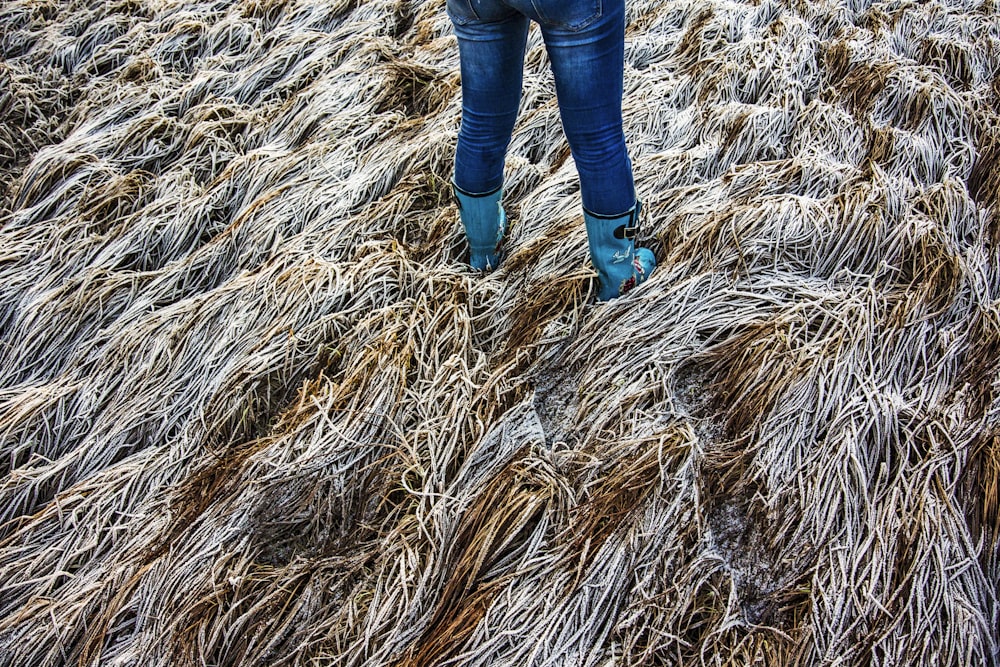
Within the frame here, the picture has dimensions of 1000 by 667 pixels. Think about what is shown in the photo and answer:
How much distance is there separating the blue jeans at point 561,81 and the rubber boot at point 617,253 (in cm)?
4

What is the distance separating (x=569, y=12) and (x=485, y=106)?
0.45 metres

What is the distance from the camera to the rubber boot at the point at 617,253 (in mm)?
2080

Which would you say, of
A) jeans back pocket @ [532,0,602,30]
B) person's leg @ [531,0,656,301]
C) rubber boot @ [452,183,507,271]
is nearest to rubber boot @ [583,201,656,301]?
person's leg @ [531,0,656,301]

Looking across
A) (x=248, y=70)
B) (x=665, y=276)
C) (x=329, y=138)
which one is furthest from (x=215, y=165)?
(x=665, y=276)

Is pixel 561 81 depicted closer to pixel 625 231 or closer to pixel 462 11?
pixel 462 11

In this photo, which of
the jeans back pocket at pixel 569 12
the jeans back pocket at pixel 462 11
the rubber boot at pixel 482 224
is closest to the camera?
the jeans back pocket at pixel 569 12

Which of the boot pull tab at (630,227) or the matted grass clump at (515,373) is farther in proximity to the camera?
the boot pull tab at (630,227)

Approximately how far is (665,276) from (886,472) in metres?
0.91

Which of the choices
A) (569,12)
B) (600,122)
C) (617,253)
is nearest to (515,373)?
(617,253)

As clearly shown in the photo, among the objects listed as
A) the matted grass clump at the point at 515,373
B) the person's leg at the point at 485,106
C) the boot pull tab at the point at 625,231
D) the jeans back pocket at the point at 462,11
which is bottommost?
the matted grass clump at the point at 515,373

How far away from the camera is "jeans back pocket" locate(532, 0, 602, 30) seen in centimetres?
160

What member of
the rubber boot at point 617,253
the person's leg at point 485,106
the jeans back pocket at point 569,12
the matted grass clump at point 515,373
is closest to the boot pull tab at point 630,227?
the rubber boot at point 617,253

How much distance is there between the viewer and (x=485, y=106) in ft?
6.60

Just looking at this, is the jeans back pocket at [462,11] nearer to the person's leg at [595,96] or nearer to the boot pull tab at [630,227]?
Result: the person's leg at [595,96]
